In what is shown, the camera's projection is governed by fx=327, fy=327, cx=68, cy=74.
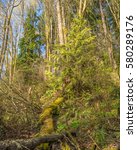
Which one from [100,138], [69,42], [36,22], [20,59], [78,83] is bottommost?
[100,138]

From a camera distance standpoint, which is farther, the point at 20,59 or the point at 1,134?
the point at 20,59

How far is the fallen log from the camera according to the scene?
167 inches

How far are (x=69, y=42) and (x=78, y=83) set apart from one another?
5.61ft

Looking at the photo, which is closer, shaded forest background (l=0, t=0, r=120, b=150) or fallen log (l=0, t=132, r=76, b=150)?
fallen log (l=0, t=132, r=76, b=150)

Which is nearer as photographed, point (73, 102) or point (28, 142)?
point (28, 142)

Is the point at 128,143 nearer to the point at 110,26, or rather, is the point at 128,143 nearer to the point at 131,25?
the point at 131,25

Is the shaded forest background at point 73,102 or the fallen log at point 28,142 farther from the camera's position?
the shaded forest background at point 73,102

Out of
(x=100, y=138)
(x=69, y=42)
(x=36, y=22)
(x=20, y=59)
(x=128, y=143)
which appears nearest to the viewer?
(x=128, y=143)

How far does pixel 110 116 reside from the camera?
7.79 m

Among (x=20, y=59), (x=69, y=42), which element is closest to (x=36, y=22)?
(x=20, y=59)

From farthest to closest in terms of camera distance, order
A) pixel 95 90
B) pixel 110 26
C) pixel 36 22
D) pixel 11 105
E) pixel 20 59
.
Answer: pixel 36 22, pixel 20 59, pixel 110 26, pixel 95 90, pixel 11 105

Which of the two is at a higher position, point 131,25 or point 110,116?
point 131,25

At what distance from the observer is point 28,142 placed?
4.71 meters

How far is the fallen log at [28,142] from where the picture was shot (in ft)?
14.0
